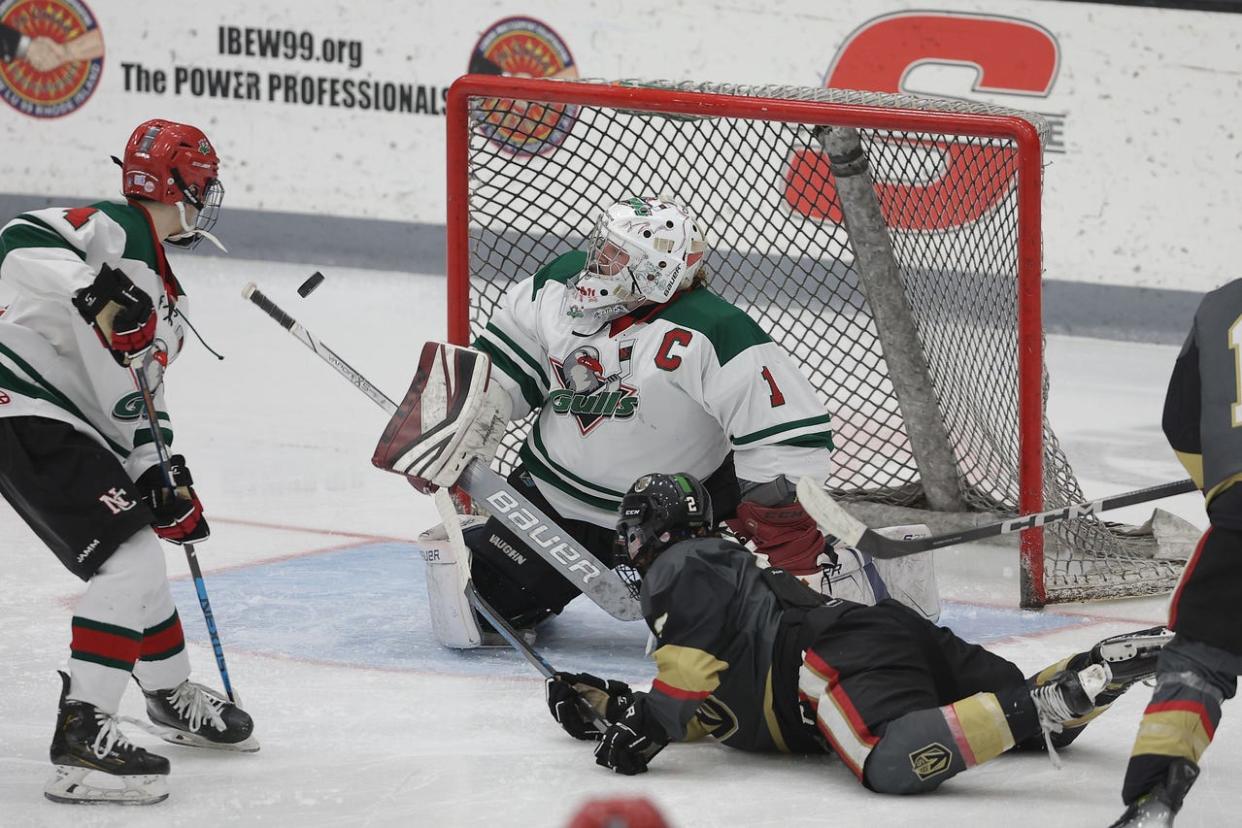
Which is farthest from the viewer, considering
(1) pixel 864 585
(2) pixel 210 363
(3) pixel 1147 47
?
(3) pixel 1147 47

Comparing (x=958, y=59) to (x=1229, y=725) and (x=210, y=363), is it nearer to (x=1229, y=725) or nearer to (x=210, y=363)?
(x=210, y=363)

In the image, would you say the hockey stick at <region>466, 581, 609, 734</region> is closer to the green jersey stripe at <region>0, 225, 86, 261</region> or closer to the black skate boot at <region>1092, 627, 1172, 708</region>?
the black skate boot at <region>1092, 627, 1172, 708</region>

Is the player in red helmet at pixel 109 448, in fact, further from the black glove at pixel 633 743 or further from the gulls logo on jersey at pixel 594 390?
the gulls logo on jersey at pixel 594 390

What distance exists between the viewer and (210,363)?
632 cm

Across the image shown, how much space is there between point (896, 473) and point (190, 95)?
5.07 metres

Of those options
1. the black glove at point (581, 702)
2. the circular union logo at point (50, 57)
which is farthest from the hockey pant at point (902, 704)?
the circular union logo at point (50, 57)

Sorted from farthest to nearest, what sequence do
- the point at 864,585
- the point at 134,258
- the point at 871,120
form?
the point at 871,120 < the point at 864,585 < the point at 134,258

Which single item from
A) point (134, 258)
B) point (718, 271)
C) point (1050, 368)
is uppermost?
point (134, 258)

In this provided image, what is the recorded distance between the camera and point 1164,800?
2.15m

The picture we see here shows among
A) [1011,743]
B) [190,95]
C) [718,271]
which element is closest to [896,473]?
[718,271]

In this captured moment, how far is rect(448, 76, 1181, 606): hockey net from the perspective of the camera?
367 cm

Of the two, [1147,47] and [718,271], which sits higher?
[1147,47]

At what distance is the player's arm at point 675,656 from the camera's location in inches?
97.0

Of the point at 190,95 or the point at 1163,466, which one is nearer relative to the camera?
the point at 1163,466
